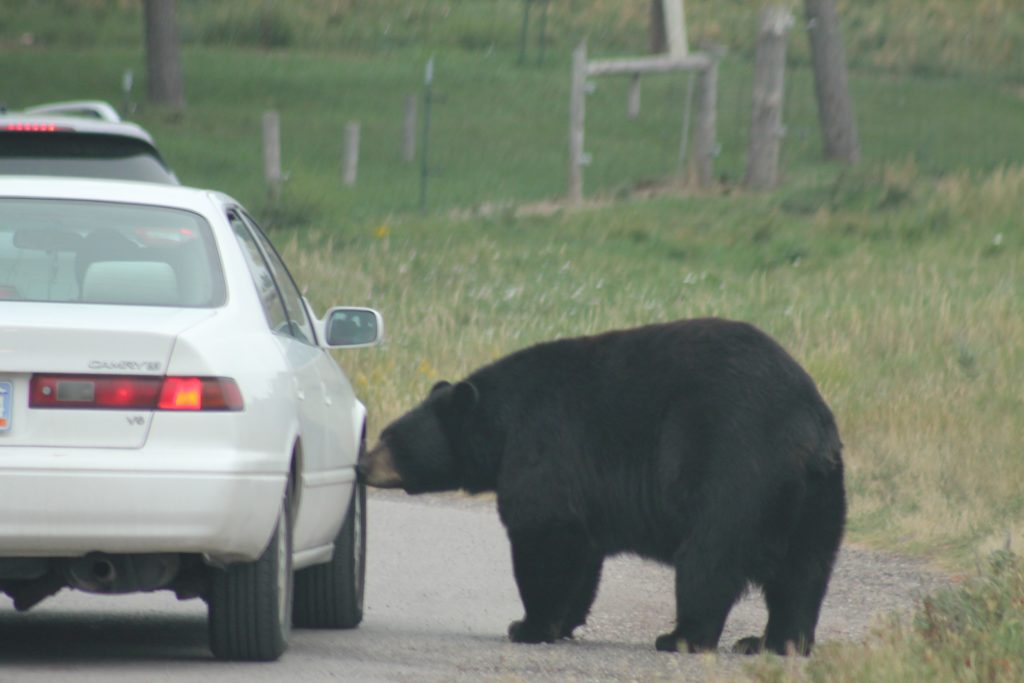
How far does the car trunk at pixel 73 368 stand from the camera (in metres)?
6.14

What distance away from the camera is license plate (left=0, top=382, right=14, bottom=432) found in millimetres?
6133

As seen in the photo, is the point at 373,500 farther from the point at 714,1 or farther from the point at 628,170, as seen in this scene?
the point at 714,1

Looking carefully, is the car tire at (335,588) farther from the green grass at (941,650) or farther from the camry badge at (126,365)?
the green grass at (941,650)

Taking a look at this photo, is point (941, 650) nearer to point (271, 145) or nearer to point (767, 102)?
point (767, 102)

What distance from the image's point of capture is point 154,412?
621cm

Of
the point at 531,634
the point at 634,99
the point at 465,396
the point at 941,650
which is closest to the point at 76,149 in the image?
the point at 465,396

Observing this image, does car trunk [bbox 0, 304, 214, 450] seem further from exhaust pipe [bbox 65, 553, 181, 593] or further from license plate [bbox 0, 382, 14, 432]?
exhaust pipe [bbox 65, 553, 181, 593]

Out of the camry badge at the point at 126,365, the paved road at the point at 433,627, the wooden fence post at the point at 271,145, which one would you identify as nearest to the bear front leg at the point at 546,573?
the paved road at the point at 433,627

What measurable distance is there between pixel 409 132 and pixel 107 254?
25.0m

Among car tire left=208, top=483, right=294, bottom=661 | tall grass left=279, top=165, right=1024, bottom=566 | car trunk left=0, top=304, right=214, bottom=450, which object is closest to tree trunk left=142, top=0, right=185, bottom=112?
tall grass left=279, top=165, right=1024, bottom=566

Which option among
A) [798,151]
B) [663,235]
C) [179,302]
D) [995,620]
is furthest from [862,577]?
[798,151]

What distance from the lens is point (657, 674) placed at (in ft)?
21.7

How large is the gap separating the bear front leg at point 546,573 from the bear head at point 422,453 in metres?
0.63

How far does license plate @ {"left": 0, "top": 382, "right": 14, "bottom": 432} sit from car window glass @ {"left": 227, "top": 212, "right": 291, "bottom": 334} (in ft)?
3.20
